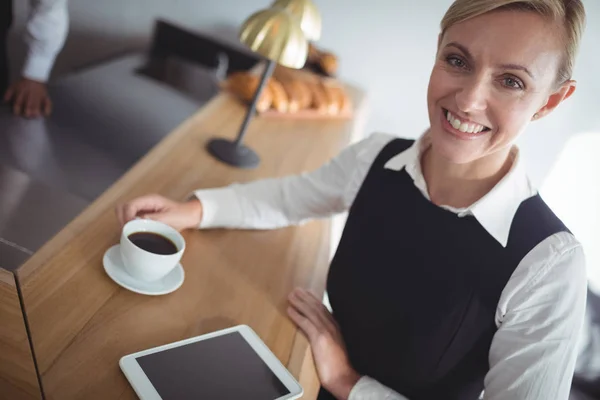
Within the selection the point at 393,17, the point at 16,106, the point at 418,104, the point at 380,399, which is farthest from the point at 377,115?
the point at 380,399

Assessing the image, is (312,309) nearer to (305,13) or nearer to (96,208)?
(96,208)

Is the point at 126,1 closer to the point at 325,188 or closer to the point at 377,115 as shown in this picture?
the point at 377,115

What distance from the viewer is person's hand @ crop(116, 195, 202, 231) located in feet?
2.83

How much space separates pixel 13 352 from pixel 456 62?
0.72 meters

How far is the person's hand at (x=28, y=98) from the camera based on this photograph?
119cm

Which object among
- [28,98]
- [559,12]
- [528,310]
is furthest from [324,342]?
[28,98]

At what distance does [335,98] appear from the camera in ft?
6.04

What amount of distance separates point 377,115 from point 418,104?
199mm

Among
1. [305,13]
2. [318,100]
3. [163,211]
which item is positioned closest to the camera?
[163,211]

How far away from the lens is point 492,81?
739mm

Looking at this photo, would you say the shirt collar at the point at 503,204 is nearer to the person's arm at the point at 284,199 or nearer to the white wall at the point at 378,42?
the person's arm at the point at 284,199

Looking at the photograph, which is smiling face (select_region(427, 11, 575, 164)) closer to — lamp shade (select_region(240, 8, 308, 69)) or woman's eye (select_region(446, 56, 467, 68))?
woman's eye (select_region(446, 56, 467, 68))

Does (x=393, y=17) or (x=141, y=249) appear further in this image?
(x=393, y=17)

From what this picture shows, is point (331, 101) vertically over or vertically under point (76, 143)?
over
